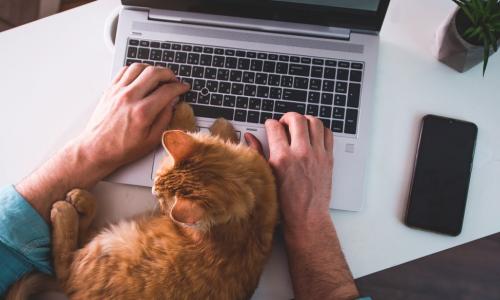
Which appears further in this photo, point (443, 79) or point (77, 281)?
point (443, 79)

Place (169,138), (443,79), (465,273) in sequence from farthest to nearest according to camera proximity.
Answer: (465,273) < (443,79) < (169,138)

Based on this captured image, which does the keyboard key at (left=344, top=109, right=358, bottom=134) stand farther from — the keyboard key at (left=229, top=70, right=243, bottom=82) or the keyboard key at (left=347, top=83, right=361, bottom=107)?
the keyboard key at (left=229, top=70, right=243, bottom=82)

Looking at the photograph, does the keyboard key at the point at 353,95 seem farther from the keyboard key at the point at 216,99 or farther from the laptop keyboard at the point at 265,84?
the keyboard key at the point at 216,99

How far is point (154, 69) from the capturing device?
884 millimetres

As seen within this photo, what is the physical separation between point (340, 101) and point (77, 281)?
596mm

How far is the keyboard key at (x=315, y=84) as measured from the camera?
895 mm

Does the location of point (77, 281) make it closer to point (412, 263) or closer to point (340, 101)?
point (340, 101)

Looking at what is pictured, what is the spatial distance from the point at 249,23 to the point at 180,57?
0.50ft

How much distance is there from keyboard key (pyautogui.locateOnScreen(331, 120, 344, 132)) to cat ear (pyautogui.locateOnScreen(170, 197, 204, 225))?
1.03 ft

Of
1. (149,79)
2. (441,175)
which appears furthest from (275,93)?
(441,175)

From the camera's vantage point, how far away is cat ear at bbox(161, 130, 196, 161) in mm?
793

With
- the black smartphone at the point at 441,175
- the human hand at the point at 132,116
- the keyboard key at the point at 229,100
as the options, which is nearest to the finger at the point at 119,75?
the human hand at the point at 132,116

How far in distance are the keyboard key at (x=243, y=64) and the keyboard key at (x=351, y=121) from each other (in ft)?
0.71

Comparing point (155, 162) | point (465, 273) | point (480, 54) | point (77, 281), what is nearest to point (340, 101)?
point (480, 54)
